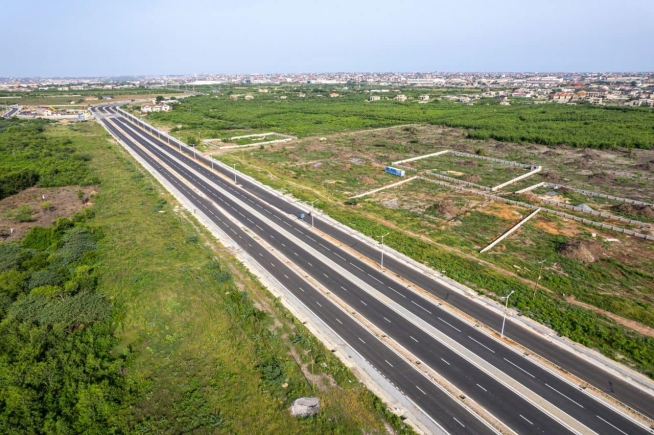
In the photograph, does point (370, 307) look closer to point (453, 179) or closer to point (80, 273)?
point (80, 273)

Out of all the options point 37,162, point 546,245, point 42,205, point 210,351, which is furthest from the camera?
point 37,162

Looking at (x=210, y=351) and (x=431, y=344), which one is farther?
(x=431, y=344)

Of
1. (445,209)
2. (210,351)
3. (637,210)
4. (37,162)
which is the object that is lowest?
(210,351)

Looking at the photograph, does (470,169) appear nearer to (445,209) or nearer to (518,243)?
(445,209)

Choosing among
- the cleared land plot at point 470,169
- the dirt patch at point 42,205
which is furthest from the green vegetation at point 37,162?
the cleared land plot at point 470,169

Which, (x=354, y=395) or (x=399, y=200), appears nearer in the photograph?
(x=354, y=395)

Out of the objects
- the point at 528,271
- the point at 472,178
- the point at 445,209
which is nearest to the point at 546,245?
the point at 528,271

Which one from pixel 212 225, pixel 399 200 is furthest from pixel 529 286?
pixel 212 225

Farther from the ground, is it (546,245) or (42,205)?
(42,205)
